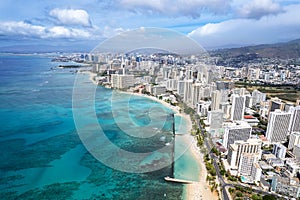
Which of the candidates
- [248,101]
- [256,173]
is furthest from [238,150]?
[248,101]

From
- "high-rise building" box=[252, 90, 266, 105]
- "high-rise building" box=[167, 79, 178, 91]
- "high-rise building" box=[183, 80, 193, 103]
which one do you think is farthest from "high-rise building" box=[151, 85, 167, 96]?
"high-rise building" box=[252, 90, 266, 105]

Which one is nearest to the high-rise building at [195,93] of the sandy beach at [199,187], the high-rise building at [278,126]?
the high-rise building at [278,126]

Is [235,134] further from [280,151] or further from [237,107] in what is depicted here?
[237,107]

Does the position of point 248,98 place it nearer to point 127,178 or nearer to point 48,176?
point 127,178

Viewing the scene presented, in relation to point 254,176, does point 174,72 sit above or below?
above

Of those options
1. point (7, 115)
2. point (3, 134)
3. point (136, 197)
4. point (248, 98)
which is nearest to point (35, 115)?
point (7, 115)

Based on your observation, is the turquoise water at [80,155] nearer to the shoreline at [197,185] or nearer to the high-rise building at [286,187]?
the shoreline at [197,185]
